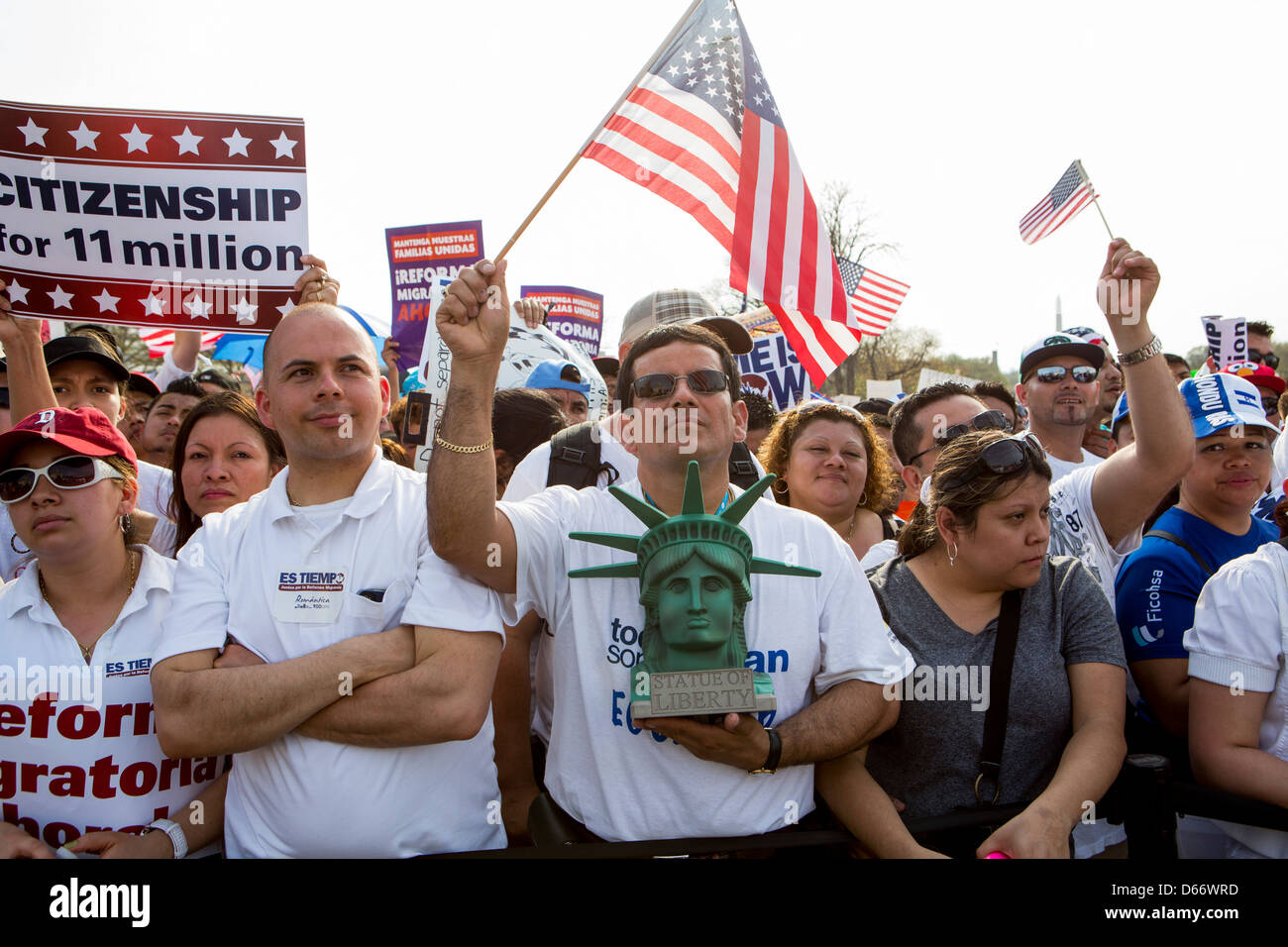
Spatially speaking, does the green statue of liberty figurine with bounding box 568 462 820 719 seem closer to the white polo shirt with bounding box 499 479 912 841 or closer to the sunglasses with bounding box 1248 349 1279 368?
the white polo shirt with bounding box 499 479 912 841

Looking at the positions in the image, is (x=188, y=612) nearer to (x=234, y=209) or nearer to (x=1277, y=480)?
(x=234, y=209)

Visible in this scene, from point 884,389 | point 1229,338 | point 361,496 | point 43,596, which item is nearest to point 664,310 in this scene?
point 361,496

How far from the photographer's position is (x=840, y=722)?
7.90ft

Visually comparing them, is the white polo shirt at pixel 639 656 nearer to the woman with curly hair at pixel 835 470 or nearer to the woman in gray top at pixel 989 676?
the woman in gray top at pixel 989 676

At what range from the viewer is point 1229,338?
841cm

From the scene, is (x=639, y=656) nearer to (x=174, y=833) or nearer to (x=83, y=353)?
(x=174, y=833)

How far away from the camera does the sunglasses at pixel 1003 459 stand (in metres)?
2.81

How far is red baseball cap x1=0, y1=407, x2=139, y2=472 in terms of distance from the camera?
2627 millimetres

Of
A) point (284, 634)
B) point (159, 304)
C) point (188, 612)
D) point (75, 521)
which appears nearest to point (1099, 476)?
point (284, 634)

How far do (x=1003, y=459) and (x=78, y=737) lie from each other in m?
2.80

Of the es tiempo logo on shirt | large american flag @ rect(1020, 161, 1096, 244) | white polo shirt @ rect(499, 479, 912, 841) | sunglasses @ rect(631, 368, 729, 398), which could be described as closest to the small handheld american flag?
large american flag @ rect(1020, 161, 1096, 244)

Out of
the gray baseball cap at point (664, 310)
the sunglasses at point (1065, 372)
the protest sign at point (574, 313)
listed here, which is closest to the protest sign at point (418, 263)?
the protest sign at point (574, 313)

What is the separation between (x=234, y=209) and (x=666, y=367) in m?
2.12

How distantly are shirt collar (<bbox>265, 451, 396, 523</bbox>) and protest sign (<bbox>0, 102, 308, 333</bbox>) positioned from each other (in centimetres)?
119
